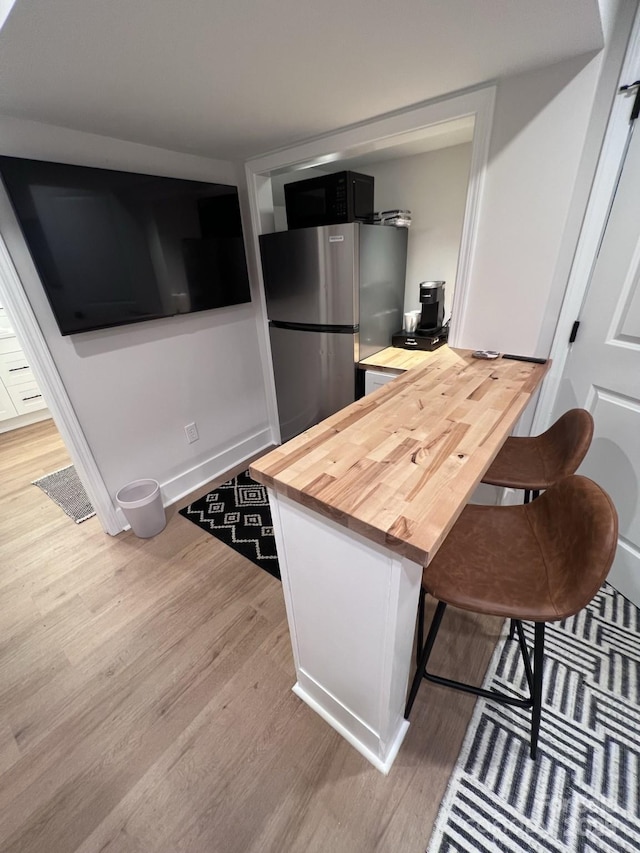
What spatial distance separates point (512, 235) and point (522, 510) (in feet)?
4.04

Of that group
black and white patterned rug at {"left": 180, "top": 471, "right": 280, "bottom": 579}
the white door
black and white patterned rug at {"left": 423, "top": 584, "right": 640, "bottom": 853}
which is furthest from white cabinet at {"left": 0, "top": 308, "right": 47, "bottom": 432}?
the white door

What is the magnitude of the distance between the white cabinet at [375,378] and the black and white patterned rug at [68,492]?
2.07 meters

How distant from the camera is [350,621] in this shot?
0.92 m

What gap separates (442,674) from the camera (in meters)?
1.35

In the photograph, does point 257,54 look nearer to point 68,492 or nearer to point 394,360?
point 394,360

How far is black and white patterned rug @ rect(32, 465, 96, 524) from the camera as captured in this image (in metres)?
2.35

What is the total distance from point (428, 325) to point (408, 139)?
1002 millimetres

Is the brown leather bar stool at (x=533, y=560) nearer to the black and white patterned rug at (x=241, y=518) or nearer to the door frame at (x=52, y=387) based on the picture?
the black and white patterned rug at (x=241, y=518)

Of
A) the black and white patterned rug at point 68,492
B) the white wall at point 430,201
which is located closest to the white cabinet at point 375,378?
the white wall at point 430,201

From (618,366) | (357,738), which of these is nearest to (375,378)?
(618,366)

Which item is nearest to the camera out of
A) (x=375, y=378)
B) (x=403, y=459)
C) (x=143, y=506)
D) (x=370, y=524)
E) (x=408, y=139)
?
(x=370, y=524)

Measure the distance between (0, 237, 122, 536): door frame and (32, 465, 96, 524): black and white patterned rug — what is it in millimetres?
363

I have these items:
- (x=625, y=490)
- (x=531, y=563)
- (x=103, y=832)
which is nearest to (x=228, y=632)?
(x=103, y=832)

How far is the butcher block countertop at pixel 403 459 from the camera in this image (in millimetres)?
688
